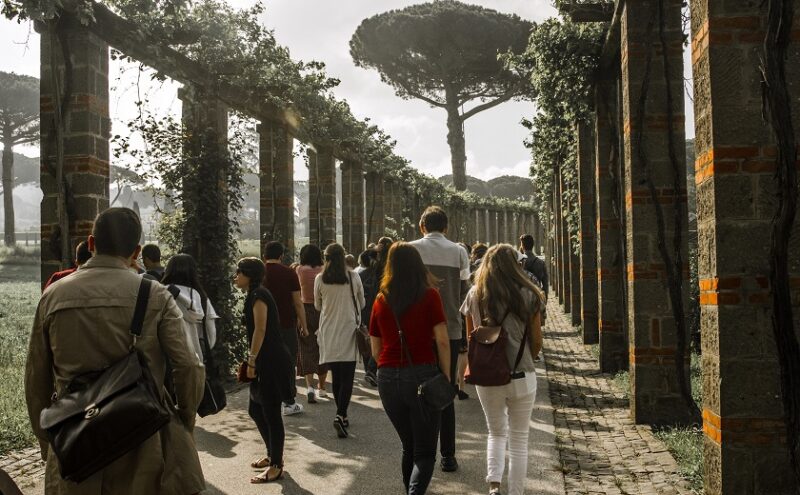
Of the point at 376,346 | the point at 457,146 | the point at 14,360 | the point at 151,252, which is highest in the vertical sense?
the point at 457,146

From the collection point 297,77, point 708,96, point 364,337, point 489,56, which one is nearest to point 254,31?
point 297,77

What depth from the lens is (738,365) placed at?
14.5ft

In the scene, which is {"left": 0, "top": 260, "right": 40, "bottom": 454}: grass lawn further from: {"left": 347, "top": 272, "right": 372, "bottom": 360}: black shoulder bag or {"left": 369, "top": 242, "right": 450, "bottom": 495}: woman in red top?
{"left": 369, "top": 242, "right": 450, "bottom": 495}: woman in red top

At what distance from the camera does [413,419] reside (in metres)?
4.51

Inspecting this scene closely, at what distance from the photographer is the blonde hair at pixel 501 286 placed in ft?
15.9

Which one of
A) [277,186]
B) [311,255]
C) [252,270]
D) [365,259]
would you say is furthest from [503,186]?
[252,270]

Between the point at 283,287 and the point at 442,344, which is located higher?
the point at 283,287

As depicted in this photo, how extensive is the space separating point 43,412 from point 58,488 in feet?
1.03

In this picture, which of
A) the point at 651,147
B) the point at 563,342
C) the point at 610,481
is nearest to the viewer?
the point at 610,481

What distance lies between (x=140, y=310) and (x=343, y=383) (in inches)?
161

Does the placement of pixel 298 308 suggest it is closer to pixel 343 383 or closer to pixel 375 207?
pixel 343 383

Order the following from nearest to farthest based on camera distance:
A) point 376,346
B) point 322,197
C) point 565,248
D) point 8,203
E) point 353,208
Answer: point 376,346, point 322,197, point 565,248, point 353,208, point 8,203

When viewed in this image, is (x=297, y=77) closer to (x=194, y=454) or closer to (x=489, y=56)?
(x=194, y=454)

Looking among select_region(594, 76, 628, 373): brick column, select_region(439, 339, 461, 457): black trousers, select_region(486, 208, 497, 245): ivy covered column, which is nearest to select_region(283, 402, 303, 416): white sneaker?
select_region(439, 339, 461, 457): black trousers
